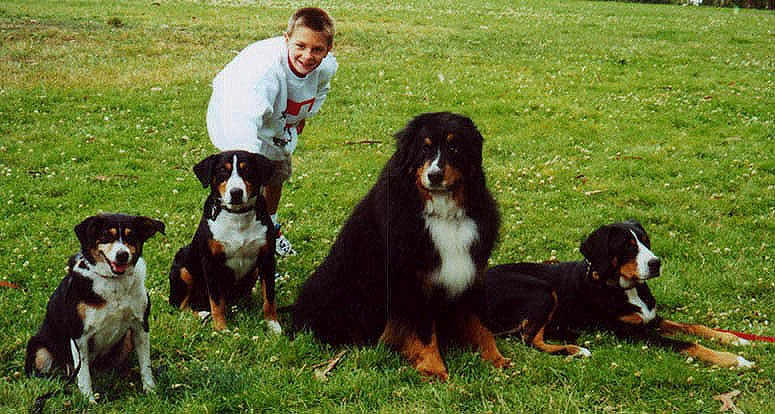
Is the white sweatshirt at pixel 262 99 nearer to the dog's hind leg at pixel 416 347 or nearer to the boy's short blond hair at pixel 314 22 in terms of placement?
the boy's short blond hair at pixel 314 22

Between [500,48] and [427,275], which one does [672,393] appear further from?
[500,48]

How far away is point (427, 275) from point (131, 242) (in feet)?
5.79

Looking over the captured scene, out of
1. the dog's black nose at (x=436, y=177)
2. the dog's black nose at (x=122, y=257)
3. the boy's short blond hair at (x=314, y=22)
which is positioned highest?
the boy's short blond hair at (x=314, y=22)

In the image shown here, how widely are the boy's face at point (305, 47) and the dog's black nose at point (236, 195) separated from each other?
1.18m

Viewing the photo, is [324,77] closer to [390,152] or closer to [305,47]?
[305,47]

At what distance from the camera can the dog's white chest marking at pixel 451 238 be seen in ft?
12.5

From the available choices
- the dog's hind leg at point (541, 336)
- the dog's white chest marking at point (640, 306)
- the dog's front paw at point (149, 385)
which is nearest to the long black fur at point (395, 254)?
the dog's hind leg at point (541, 336)

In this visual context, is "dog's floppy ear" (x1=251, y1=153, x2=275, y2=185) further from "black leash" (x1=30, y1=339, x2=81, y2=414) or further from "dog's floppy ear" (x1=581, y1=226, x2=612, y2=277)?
"dog's floppy ear" (x1=581, y1=226, x2=612, y2=277)

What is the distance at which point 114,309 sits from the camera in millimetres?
3516

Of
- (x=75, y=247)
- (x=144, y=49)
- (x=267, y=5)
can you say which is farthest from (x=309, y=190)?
(x=267, y=5)

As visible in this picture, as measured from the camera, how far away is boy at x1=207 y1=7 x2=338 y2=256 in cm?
432

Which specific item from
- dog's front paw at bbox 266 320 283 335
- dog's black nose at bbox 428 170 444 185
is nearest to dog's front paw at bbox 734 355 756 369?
dog's black nose at bbox 428 170 444 185

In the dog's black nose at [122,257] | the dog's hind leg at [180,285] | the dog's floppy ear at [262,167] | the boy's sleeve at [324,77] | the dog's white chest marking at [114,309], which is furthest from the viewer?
the boy's sleeve at [324,77]

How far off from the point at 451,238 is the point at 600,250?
4.34 feet
